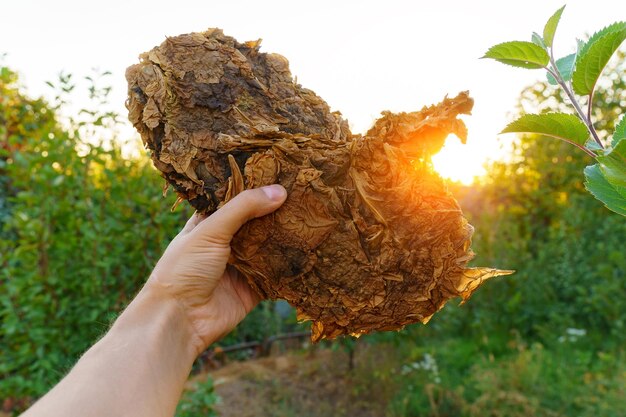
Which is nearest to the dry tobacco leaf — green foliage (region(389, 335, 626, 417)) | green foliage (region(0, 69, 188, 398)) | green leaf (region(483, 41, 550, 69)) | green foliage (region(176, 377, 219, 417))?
green leaf (region(483, 41, 550, 69))

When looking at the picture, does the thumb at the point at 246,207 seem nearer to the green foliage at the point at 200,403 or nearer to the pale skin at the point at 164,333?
the pale skin at the point at 164,333

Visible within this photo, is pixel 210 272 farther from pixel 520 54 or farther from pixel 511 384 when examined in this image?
pixel 511 384

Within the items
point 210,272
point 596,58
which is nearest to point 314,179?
point 210,272

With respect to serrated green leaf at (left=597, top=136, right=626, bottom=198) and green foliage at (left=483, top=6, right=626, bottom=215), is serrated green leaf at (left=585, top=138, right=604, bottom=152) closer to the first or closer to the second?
green foliage at (left=483, top=6, right=626, bottom=215)

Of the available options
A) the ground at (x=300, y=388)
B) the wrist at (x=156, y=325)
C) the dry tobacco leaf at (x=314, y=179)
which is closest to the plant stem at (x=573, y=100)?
the dry tobacco leaf at (x=314, y=179)

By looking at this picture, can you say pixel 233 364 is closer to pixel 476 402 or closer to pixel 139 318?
pixel 476 402

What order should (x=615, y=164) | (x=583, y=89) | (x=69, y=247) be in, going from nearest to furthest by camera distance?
(x=615, y=164) < (x=583, y=89) < (x=69, y=247)

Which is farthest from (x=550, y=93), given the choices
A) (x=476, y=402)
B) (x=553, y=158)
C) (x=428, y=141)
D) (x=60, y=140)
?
(x=428, y=141)
